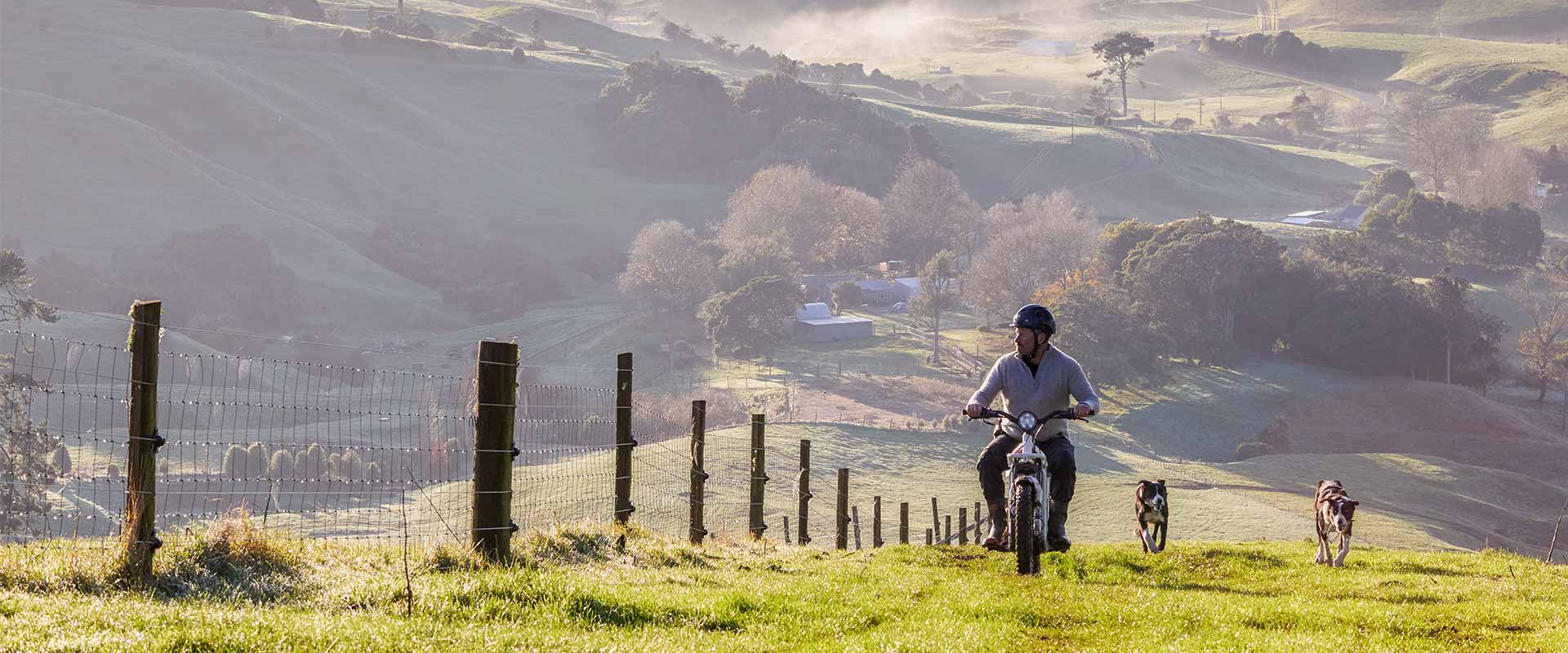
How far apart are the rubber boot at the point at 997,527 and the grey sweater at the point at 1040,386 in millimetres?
838

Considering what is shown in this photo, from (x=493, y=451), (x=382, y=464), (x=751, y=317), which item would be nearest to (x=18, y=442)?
(x=382, y=464)

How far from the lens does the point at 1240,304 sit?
4038 inches

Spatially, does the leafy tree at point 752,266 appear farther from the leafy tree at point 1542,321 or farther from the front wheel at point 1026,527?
the front wheel at point 1026,527

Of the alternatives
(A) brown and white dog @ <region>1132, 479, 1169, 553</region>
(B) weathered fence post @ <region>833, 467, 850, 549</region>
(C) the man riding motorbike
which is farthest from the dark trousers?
(B) weathered fence post @ <region>833, 467, 850, 549</region>

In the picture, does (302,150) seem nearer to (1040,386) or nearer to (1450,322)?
(1450,322)

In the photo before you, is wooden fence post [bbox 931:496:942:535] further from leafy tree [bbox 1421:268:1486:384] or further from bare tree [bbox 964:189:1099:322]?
leafy tree [bbox 1421:268:1486:384]

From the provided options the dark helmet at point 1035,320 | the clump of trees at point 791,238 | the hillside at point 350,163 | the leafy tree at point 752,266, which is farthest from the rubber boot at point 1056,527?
the hillside at point 350,163

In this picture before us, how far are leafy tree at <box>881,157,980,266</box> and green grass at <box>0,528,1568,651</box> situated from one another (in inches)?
4973

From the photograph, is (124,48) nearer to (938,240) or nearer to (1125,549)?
(938,240)

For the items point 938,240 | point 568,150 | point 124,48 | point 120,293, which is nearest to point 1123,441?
point 938,240

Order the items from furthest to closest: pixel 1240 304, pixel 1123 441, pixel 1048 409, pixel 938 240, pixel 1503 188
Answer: pixel 1503 188, pixel 938 240, pixel 1240 304, pixel 1123 441, pixel 1048 409

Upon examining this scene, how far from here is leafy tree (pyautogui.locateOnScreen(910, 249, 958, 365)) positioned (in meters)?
98.6

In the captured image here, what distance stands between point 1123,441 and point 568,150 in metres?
117

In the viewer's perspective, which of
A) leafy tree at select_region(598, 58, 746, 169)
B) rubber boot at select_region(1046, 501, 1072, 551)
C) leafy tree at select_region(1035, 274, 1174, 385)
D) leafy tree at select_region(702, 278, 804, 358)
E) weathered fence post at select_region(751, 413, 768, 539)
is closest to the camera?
rubber boot at select_region(1046, 501, 1072, 551)
